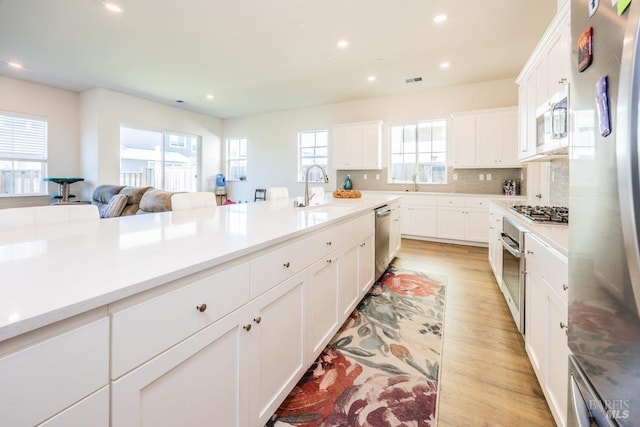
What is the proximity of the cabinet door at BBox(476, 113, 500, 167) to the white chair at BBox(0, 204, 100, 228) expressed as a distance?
5.42 m

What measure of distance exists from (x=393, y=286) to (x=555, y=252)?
6.34 ft

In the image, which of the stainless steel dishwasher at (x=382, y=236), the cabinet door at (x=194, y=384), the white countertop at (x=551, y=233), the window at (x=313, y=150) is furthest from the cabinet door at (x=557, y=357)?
the window at (x=313, y=150)

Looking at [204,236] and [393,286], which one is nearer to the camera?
[204,236]

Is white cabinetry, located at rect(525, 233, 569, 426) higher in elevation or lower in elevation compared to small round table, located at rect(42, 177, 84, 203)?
lower

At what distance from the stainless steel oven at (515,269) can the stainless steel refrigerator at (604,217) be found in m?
1.21

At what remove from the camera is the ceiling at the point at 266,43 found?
3.07m

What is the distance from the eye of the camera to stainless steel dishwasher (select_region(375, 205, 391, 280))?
9.62ft

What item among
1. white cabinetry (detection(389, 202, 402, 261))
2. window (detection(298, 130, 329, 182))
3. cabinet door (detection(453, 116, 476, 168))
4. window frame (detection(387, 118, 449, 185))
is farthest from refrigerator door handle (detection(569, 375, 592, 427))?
window (detection(298, 130, 329, 182))

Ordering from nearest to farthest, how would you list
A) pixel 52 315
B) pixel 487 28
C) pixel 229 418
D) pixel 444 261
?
pixel 52 315
pixel 229 418
pixel 487 28
pixel 444 261

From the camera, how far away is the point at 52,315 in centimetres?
52

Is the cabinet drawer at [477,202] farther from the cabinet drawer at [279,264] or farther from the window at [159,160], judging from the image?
the window at [159,160]

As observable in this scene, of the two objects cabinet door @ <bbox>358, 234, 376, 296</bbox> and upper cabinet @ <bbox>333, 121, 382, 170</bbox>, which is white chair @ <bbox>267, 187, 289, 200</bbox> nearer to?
cabinet door @ <bbox>358, 234, 376, 296</bbox>

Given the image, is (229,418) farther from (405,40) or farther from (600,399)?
(405,40)

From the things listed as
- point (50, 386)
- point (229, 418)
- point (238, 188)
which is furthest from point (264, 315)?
point (238, 188)
